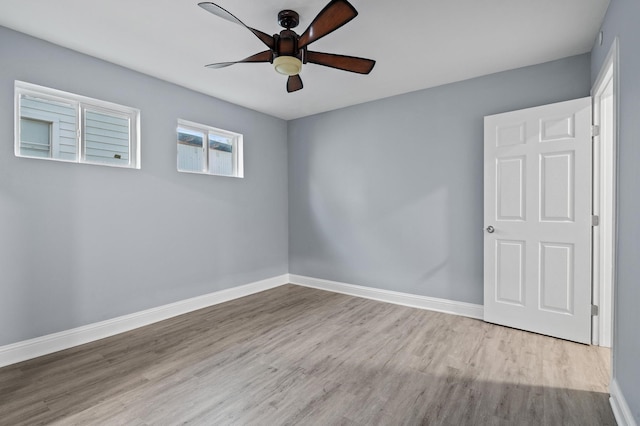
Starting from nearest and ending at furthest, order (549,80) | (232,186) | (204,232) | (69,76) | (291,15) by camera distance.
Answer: (291,15)
(69,76)
(549,80)
(204,232)
(232,186)

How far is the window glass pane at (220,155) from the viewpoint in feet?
13.5

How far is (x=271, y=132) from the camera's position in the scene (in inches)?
191

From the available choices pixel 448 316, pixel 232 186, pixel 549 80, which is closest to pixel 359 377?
pixel 448 316

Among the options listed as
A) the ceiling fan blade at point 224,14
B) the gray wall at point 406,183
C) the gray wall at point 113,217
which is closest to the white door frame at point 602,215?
the gray wall at point 406,183

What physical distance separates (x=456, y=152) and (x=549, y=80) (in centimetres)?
106

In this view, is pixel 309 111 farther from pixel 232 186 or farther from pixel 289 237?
pixel 289 237

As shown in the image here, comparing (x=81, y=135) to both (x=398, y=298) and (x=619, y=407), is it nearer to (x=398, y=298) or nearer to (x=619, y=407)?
(x=398, y=298)

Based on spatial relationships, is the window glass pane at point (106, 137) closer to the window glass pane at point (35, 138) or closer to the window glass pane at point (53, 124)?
the window glass pane at point (53, 124)

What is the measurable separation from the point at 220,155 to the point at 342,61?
250cm

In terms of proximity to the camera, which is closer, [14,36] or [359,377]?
[359,377]

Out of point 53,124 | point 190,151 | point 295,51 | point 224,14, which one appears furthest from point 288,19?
point 53,124

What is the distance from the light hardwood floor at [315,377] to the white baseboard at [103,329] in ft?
0.32

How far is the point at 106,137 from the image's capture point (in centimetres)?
312

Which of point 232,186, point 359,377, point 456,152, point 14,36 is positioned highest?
point 14,36
